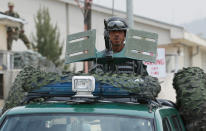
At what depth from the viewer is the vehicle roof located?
163 inches

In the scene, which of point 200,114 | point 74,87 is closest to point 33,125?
point 74,87

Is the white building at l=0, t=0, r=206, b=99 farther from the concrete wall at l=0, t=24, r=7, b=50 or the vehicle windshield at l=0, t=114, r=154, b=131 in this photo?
the vehicle windshield at l=0, t=114, r=154, b=131

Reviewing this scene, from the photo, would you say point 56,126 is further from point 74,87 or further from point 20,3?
point 20,3

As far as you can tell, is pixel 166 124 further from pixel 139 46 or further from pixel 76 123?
pixel 139 46

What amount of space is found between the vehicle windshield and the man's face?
2.14 metres

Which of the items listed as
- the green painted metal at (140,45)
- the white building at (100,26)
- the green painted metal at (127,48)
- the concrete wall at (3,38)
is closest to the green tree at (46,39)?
the white building at (100,26)

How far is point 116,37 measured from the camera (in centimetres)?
612

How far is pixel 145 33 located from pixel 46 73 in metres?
1.61

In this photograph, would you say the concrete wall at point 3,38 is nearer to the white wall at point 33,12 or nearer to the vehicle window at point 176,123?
the white wall at point 33,12

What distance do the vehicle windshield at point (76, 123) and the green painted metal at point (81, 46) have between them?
1709 millimetres

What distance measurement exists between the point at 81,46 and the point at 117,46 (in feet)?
1.69

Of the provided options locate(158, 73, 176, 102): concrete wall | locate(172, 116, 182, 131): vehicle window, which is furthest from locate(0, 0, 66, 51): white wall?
locate(172, 116, 182, 131): vehicle window

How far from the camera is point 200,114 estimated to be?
4953mm

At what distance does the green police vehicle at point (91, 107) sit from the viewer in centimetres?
410
